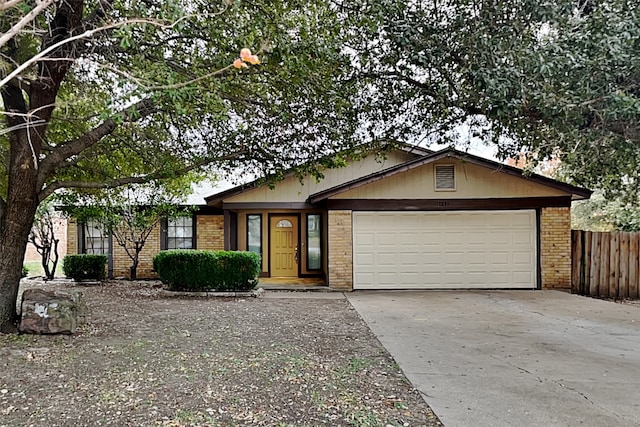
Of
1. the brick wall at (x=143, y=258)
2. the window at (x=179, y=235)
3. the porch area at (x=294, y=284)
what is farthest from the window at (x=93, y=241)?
the porch area at (x=294, y=284)

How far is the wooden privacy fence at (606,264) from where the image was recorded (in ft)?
37.2

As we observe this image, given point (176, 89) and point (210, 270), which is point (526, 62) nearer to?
point (176, 89)

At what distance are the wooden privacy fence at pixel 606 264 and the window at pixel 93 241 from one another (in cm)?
1453

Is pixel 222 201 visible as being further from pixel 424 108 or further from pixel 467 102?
pixel 467 102

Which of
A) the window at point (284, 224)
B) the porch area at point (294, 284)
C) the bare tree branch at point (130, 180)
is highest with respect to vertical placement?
the bare tree branch at point (130, 180)

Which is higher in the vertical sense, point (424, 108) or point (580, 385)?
point (424, 108)

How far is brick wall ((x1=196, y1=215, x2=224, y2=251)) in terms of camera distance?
15609 millimetres

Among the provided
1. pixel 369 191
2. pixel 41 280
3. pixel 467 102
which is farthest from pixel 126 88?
pixel 41 280

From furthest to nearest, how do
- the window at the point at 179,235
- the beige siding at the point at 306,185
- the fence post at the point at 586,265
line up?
the window at the point at 179,235, the beige siding at the point at 306,185, the fence post at the point at 586,265

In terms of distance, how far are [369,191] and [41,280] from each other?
35.7 feet

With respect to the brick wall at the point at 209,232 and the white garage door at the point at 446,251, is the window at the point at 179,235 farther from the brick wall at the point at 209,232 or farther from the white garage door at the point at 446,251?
the white garage door at the point at 446,251

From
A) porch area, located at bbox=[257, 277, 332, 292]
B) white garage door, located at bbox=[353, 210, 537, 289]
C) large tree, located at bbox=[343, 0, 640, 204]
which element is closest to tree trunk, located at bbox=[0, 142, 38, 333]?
large tree, located at bbox=[343, 0, 640, 204]

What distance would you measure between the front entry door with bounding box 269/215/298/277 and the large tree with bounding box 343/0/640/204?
8.91 metres

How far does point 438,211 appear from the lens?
12.5 m
